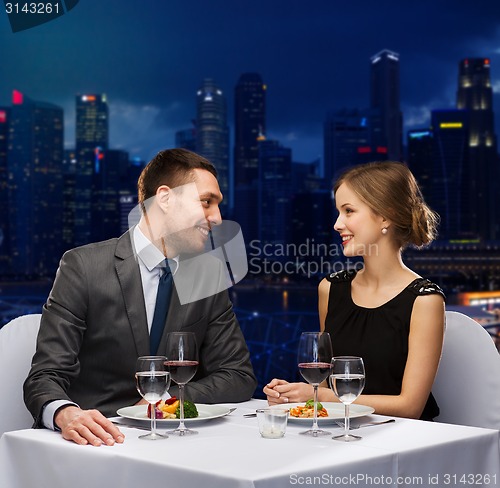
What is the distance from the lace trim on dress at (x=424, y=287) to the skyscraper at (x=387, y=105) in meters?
17.0

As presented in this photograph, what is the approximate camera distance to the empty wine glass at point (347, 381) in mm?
1467

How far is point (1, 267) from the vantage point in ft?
54.3

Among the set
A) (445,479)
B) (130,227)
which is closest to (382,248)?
(130,227)

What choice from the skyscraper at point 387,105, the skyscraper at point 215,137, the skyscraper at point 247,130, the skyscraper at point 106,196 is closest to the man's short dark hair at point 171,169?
the skyscraper at point 215,137

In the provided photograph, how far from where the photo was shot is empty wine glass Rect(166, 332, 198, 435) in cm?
154

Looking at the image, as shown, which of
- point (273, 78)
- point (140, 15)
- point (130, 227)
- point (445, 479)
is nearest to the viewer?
point (445, 479)

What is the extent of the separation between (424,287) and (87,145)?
17.1 meters

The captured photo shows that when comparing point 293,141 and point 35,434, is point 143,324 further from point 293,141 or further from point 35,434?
point 293,141

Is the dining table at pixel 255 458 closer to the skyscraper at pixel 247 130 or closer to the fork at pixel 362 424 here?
the fork at pixel 362 424

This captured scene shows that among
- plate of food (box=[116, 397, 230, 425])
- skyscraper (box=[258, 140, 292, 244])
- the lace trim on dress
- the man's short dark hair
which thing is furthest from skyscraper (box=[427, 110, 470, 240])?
plate of food (box=[116, 397, 230, 425])

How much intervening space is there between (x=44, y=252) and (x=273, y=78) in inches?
300

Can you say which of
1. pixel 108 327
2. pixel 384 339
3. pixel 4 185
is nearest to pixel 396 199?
pixel 384 339

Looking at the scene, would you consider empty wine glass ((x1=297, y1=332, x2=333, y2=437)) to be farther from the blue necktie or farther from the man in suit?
the blue necktie

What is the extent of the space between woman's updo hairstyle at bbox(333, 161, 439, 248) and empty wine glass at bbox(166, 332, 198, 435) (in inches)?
34.7
